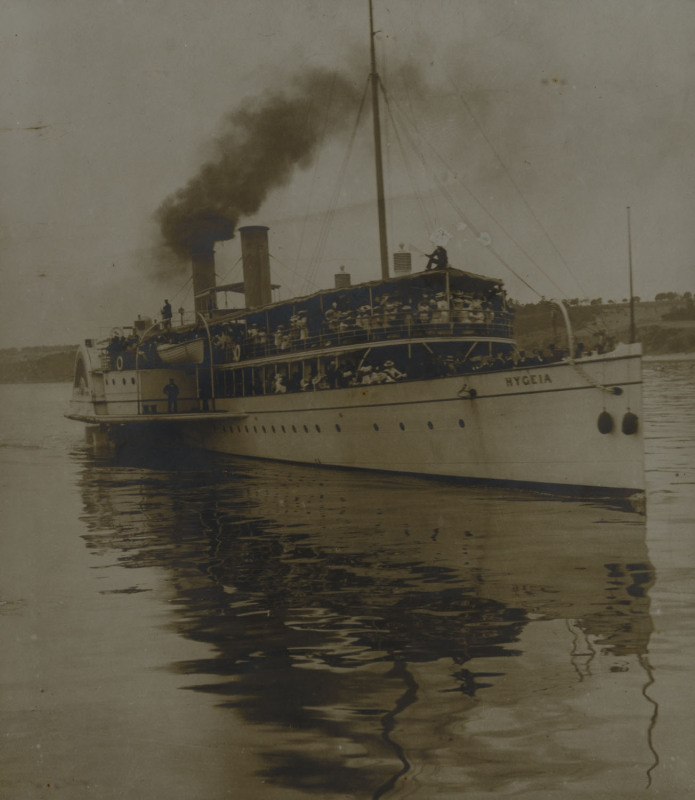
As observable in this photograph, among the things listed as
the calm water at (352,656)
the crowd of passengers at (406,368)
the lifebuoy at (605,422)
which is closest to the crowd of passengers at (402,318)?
the crowd of passengers at (406,368)

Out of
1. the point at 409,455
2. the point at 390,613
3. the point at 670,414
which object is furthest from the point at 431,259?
the point at 670,414

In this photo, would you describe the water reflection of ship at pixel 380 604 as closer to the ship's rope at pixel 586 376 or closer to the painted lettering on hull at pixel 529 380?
the painted lettering on hull at pixel 529 380

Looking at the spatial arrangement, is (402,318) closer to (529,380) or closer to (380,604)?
(529,380)

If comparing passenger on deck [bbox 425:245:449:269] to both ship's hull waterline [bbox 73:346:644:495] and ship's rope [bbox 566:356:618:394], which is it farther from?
ship's rope [bbox 566:356:618:394]

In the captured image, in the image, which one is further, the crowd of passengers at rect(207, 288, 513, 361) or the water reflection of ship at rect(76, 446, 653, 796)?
the crowd of passengers at rect(207, 288, 513, 361)

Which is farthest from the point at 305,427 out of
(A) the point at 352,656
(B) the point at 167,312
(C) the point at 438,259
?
(A) the point at 352,656

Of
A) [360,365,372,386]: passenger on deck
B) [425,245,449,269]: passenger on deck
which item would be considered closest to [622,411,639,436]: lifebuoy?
[425,245,449,269]: passenger on deck
